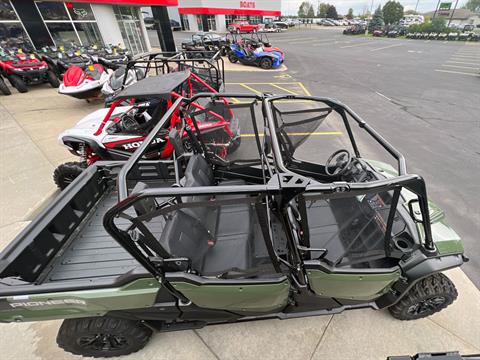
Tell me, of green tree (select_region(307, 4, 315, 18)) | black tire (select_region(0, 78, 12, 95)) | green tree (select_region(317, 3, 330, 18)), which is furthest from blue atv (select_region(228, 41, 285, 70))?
green tree (select_region(307, 4, 315, 18))

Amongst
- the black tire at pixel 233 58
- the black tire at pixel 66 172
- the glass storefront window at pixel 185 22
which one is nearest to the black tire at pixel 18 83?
the black tire at pixel 66 172

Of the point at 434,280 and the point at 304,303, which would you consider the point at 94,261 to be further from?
the point at 434,280

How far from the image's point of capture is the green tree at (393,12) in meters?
49.3

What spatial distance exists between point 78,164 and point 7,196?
1.39m

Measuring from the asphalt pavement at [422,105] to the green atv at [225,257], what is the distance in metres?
1.77

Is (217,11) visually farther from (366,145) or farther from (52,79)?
(366,145)

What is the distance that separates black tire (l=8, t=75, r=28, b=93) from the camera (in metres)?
8.91

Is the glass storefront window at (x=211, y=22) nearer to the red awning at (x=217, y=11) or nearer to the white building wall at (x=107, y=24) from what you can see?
the red awning at (x=217, y=11)

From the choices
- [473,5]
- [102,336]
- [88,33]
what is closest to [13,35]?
[88,33]

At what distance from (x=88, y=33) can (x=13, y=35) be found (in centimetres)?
371

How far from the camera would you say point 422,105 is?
8.23 m

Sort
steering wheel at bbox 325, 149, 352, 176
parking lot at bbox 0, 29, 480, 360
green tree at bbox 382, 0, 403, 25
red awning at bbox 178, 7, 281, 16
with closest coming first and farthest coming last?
1. parking lot at bbox 0, 29, 480, 360
2. steering wheel at bbox 325, 149, 352, 176
3. red awning at bbox 178, 7, 281, 16
4. green tree at bbox 382, 0, 403, 25

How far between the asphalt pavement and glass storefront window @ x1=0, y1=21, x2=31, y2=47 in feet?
31.9

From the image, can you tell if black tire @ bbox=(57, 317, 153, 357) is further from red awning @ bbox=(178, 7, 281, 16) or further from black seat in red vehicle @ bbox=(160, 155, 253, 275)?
red awning @ bbox=(178, 7, 281, 16)
